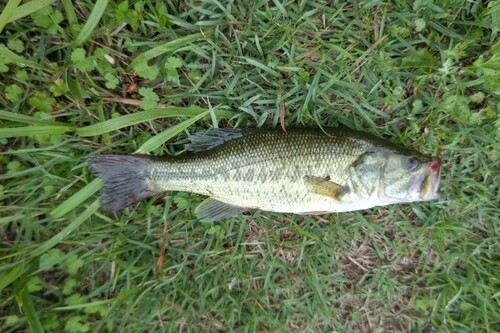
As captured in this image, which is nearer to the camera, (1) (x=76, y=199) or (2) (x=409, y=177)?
(2) (x=409, y=177)

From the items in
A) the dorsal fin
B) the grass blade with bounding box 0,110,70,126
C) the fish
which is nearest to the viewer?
the fish

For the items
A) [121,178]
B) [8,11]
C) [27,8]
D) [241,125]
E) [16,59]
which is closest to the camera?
[8,11]

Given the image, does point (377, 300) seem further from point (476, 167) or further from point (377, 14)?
point (377, 14)

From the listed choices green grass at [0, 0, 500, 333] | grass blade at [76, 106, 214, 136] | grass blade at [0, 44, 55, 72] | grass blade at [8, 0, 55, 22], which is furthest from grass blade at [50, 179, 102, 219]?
grass blade at [8, 0, 55, 22]

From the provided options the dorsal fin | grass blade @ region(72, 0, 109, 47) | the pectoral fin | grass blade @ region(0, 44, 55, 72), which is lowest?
the pectoral fin

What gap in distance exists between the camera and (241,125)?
9.37 ft

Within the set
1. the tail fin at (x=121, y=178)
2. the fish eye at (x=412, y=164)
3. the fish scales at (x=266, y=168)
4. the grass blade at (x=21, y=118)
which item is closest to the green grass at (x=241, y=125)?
the grass blade at (x=21, y=118)

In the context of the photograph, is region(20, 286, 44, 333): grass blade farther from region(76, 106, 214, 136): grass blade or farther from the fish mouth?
the fish mouth

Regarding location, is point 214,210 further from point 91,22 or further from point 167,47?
point 91,22

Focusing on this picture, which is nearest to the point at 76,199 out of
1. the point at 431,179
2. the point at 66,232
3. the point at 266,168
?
the point at 66,232

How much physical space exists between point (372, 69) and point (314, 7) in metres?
0.69

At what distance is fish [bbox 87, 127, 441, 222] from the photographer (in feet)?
8.09

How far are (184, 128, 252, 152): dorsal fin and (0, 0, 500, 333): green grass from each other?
10cm

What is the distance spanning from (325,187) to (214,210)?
91 cm
